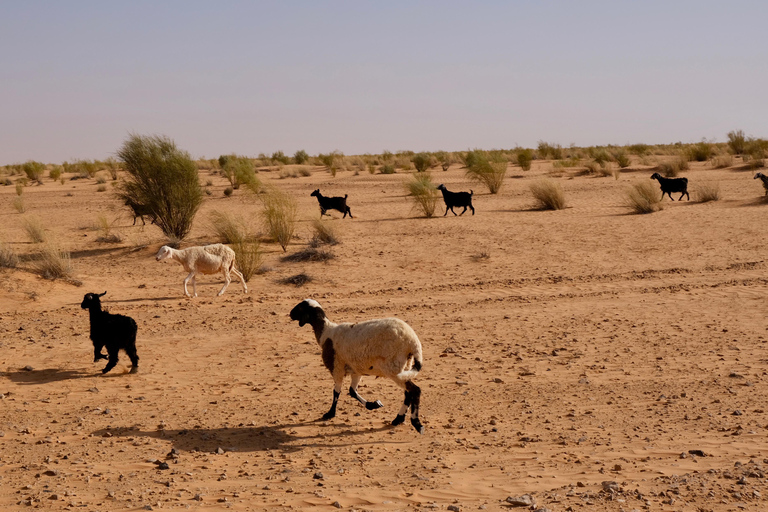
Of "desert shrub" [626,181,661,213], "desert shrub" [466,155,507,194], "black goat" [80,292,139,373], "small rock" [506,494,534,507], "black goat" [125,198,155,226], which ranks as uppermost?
"desert shrub" [466,155,507,194]

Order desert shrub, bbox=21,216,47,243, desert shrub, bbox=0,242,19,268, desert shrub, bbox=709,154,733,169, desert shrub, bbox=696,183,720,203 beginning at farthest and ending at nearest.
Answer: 1. desert shrub, bbox=709,154,733,169
2. desert shrub, bbox=696,183,720,203
3. desert shrub, bbox=21,216,47,243
4. desert shrub, bbox=0,242,19,268

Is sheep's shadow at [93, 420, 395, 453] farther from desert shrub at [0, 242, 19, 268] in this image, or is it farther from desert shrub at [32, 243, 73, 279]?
desert shrub at [0, 242, 19, 268]

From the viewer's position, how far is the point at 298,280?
15.6 m

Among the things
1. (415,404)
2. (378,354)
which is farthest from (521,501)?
(378,354)

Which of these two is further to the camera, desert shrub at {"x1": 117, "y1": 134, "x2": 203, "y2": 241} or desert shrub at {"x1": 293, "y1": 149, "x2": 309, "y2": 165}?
desert shrub at {"x1": 293, "y1": 149, "x2": 309, "y2": 165}

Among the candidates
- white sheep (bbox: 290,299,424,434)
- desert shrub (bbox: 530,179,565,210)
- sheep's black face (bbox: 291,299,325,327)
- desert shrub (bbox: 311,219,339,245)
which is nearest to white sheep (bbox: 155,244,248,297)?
desert shrub (bbox: 311,219,339,245)

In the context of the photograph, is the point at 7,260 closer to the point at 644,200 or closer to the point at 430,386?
the point at 430,386

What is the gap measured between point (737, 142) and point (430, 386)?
45493 mm

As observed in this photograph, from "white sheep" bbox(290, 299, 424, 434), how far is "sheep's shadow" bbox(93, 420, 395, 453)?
1.36 feet

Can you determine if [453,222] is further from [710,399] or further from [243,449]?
[243,449]

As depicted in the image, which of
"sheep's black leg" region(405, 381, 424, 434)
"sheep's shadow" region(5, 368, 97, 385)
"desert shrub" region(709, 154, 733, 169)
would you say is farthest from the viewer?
"desert shrub" region(709, 154, 733, 169)

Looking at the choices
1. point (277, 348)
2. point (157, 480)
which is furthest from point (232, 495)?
point (277, 348)

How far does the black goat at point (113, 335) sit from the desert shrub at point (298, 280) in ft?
19.7

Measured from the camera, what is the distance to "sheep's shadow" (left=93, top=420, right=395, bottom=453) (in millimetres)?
7141
